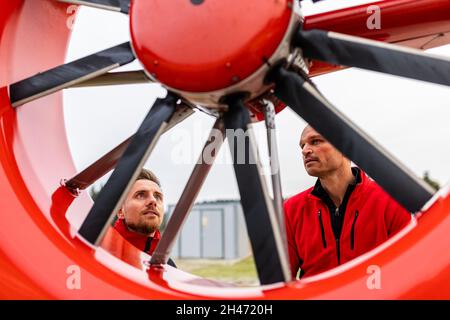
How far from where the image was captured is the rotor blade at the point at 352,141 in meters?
1.59

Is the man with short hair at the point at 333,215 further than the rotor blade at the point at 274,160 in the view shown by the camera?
Yes

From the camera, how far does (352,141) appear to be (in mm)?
1665

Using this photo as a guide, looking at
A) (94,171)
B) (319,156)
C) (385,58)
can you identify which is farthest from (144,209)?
(385,58)

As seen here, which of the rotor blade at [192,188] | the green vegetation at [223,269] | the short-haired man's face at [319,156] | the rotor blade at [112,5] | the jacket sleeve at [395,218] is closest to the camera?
the rotor blade at [112,5]

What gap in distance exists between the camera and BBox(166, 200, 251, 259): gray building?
13962 mm

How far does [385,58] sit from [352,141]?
0.31 metres

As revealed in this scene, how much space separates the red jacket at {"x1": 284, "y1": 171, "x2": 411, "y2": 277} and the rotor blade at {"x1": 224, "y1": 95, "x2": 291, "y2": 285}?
35.2 inches

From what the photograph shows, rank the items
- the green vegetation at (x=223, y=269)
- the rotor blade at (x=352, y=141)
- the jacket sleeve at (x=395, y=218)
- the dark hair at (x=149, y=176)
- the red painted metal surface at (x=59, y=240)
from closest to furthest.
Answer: the red painted metal surface at (x=59, y=240) → the rotor blade at (x=352, y=141) → the jacket sleeve at (x=395, y=218) → the dark hair at (x=149, y=176) → the green vegetation at (x=223, y=269)

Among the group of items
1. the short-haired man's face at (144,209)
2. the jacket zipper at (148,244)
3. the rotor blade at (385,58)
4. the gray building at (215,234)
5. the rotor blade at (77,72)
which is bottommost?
the gray building at (215,234)

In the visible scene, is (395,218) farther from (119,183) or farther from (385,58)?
(119,183)

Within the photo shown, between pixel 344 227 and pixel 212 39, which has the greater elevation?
pixel 212 39

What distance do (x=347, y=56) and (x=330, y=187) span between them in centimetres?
106

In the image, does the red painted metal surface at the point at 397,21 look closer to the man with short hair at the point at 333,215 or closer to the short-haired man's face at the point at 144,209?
the man with short hair at the point at 333,215

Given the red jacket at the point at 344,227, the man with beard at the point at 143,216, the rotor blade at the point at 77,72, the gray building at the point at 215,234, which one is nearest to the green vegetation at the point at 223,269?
the gray building at the point at 215,234
